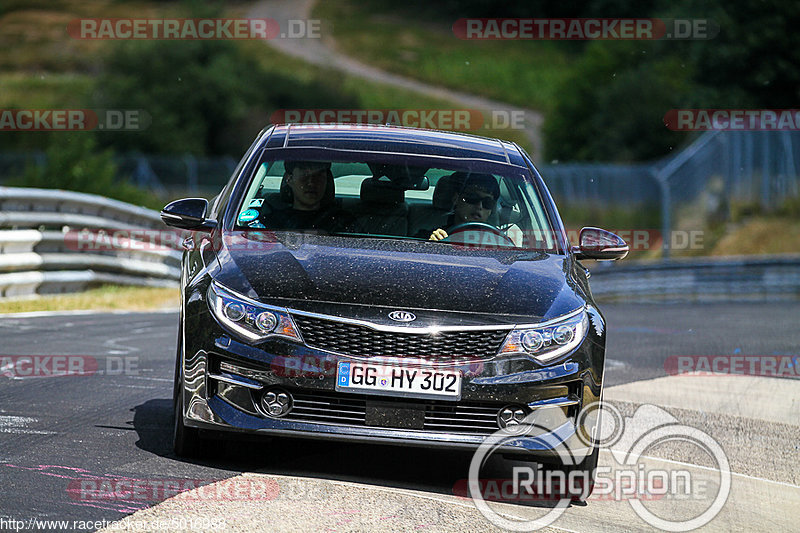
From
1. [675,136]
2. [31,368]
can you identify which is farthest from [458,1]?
[31,368]

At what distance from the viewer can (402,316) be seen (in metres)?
5.66

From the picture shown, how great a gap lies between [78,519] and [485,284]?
2103 millimetres

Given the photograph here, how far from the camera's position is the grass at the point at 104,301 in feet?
44.9

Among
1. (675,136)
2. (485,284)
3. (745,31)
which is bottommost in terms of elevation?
(485,284)

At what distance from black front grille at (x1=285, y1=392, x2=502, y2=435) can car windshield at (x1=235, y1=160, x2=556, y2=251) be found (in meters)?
1.22

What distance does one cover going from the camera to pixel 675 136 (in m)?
54.7

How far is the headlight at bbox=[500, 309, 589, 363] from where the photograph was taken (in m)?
5.75

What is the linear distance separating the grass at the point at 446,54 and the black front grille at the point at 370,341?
243ft

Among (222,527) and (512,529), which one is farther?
(512,529)

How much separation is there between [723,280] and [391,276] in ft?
58.3

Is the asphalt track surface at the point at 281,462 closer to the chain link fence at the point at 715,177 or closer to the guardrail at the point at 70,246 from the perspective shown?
the guardrail at the point at 70,246

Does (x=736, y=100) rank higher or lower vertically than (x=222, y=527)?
higher

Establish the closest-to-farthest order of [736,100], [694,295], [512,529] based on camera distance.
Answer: [512,529] → [694,295] → [736,100]

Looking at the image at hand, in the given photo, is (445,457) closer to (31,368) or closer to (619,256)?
(619,256)
